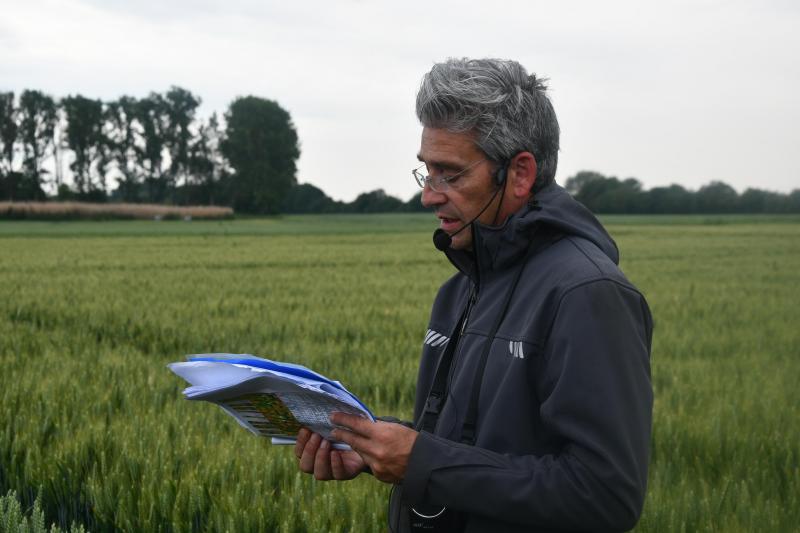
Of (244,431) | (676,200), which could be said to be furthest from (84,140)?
(244,431)

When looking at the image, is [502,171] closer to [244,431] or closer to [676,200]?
[244,431]

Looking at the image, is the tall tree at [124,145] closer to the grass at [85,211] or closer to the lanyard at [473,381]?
the grass at [85,211]

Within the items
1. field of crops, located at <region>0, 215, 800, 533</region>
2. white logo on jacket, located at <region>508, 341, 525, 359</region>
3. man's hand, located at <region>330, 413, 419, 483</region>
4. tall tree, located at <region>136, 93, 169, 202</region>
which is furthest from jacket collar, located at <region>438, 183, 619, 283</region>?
tall tree, located at <region>136, 93, 169, 202</region>

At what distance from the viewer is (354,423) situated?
1844 millimetres

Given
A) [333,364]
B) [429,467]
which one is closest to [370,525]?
[429,467]

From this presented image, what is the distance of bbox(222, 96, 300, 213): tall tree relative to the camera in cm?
8662

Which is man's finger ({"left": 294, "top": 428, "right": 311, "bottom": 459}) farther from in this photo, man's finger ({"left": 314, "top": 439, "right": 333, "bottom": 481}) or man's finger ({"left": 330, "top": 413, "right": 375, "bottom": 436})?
man's finger ({"left": 330, "top": 413, "right": 375, "bottom": 436})

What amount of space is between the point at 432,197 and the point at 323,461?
2.22ft

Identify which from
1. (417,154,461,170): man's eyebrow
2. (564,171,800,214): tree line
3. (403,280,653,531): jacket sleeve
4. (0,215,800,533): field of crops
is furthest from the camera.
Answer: (564,171,800,214): tree line

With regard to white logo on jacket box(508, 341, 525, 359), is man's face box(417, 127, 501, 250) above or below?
above

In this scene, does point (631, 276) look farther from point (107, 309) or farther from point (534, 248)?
point (534, 248)

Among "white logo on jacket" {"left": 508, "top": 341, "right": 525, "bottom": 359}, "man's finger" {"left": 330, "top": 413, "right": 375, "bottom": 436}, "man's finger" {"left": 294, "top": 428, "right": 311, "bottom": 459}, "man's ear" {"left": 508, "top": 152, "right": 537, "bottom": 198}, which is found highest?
"man's ear" {"left": 508, "top": 152, "right": 537, "bottom": 198}

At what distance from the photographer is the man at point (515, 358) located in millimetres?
1687

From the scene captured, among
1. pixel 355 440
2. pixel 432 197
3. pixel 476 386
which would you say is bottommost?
pixel 355 440
